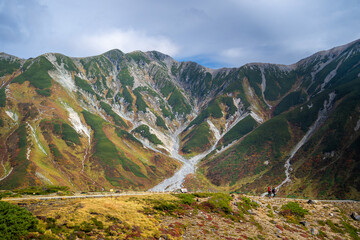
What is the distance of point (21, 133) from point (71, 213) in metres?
137

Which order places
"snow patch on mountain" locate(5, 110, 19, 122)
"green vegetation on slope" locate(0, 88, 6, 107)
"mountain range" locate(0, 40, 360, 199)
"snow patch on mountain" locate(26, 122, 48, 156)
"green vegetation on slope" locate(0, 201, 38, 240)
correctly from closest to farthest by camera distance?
"green vegetation on slope" locate(0, 201, 38, 240), "mountain range" locate(0, 40, 360, 199), "snow patch on mountain" locate(26, 122, 48, 156), "snow patch on mountain" locate(5, 110, 19, 122), "green vegetation on slope" locate(0, 88, 6, 107)

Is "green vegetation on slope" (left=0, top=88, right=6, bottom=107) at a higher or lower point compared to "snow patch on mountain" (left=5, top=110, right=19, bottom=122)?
higher

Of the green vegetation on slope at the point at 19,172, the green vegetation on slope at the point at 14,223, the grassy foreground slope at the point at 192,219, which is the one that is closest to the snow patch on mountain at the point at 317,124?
the grassy foreground slope at the point at 192,219

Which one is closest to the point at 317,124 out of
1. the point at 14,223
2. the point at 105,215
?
the point at 105,215

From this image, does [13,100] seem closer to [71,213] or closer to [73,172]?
[73,172]

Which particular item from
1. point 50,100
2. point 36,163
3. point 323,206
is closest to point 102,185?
point 36,163

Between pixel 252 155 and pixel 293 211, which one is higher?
pixel 293 211

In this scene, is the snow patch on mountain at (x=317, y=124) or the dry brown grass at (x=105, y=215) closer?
the dry brown grass at (x=105, y=215)

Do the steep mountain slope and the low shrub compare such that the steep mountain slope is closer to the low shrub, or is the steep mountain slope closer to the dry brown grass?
the low shrub

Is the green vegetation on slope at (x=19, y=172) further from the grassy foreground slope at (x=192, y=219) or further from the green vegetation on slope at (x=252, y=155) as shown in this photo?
the green vegetation on slope at (x=252, y=155)

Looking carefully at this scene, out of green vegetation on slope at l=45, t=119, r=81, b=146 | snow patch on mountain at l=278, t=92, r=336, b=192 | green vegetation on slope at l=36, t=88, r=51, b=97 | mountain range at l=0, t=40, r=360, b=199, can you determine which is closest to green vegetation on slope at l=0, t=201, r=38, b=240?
mountain range at l=0, t=40, r=360, b=199

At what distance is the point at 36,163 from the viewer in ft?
341

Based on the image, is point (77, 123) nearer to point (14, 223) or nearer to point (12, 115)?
point (12, 115)

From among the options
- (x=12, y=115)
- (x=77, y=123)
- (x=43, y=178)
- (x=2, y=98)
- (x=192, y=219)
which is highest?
(x=2, y=98)
